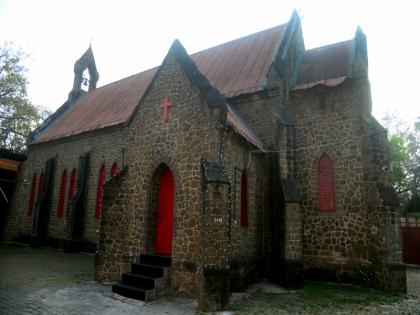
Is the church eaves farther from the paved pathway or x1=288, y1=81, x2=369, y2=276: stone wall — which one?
the paved pathway

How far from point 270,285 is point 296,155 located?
5460mm

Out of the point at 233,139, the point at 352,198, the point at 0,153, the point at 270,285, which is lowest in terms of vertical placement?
the point at 270,285

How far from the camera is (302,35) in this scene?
1753 centimetres

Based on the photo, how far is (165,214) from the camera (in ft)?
35.4

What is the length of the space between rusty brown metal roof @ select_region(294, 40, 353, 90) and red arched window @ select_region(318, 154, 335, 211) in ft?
10.8

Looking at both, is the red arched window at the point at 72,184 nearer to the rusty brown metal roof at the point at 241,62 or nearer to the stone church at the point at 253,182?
the stone church at the point at 253,182

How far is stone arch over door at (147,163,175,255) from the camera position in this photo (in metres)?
10.6

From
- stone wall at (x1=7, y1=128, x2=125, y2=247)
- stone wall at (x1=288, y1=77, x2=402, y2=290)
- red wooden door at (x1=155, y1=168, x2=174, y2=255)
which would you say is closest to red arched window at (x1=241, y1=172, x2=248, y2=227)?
red wooden door at (x1=155, y1=168, x2=174, y2=255)

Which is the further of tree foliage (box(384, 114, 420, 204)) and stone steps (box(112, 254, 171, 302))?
tree foliage (box(384, 114, 420, 204))

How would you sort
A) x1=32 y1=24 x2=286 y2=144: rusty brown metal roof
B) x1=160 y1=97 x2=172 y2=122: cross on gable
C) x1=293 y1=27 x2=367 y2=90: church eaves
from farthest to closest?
x1=32 y1=24 x2=286 y2=144: rusty brown metal roof, x1=293 y1=27 x2=367 y2=90: church eaves, x1=160 y1=97 x2=172 y2=122: cross on gable

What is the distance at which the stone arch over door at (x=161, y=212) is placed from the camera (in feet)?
34.8

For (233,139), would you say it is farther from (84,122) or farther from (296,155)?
(84,122)

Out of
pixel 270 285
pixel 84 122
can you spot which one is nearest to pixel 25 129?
pixel 84 122

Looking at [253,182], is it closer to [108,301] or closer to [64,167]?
[108,301]
